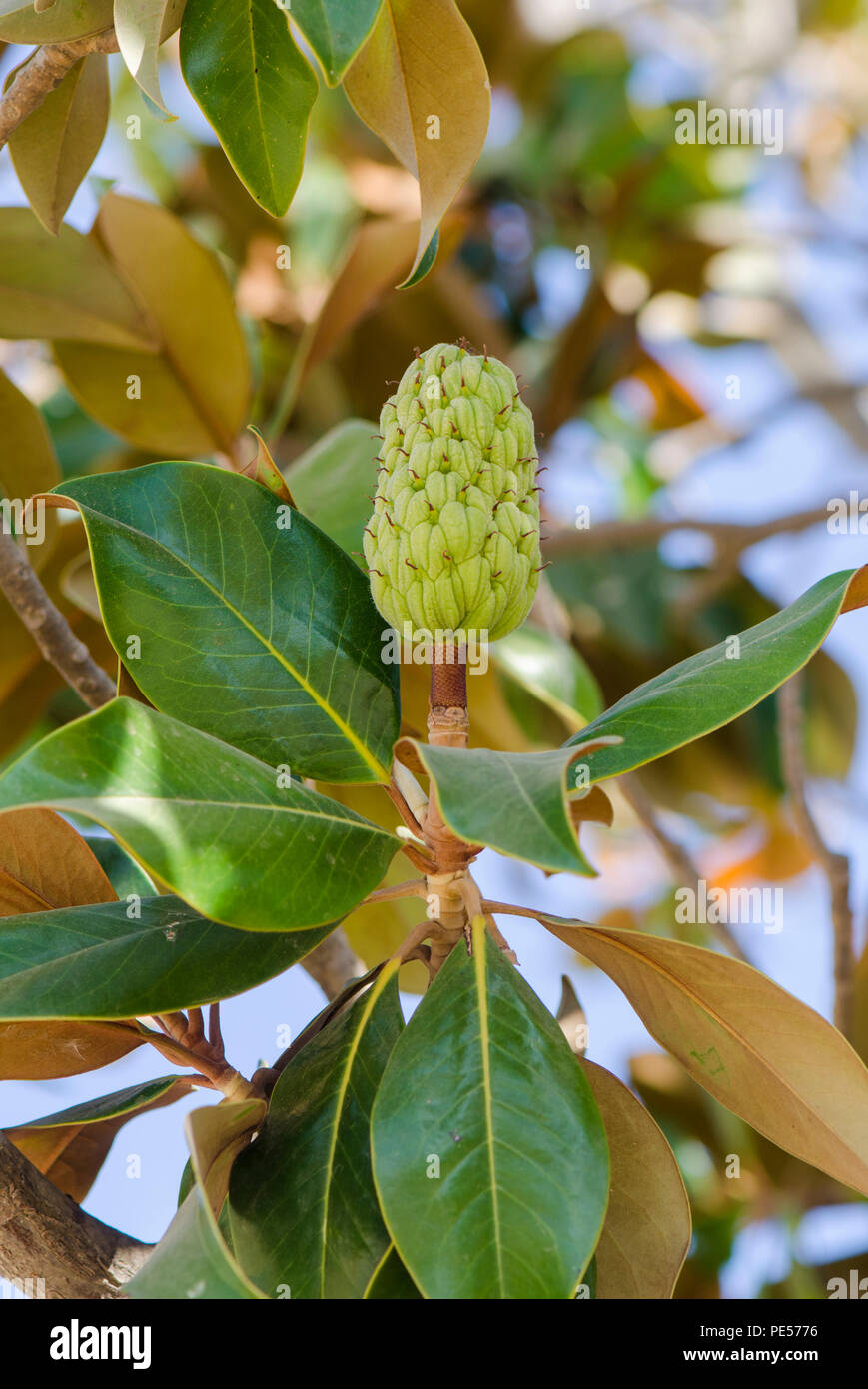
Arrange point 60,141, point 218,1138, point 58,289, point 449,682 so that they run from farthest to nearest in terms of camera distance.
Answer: point 58,289
point 60,141
point 449,682
point 218,1138

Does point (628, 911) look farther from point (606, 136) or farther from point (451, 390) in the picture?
point (451, 390)

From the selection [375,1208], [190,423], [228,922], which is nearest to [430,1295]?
[375,1208]

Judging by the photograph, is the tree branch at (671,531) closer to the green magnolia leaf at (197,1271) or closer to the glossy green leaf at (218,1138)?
the glossy green leaf at (218,1138)

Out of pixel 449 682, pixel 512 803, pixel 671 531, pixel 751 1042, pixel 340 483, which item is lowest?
pixel 751 1042

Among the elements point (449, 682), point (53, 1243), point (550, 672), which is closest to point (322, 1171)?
point (53, 1243)

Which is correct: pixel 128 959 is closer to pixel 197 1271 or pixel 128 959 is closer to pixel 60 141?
pixel 197 1271

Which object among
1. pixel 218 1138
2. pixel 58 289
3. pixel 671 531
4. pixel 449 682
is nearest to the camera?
pixel 218 1138
